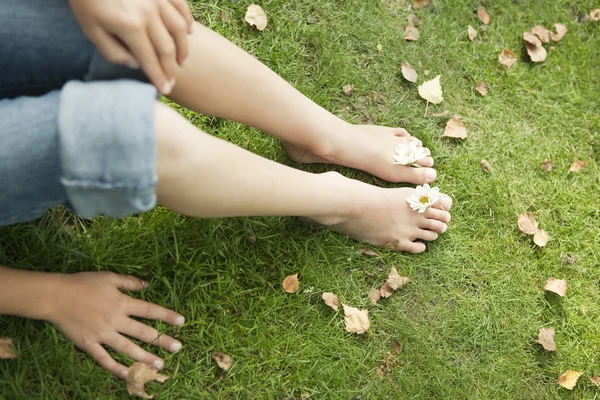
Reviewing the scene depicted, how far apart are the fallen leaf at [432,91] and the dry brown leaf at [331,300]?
100 centimetres

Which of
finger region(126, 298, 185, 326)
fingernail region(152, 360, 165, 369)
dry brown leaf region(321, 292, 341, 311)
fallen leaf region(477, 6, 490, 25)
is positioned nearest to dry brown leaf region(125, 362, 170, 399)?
fingernail region(152, 360, 165, 369)

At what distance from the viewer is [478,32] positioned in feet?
8.68

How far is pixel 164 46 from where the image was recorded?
1.18 m

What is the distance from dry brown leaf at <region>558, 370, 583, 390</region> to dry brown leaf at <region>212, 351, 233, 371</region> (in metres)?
1.25

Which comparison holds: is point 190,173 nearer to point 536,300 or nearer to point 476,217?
point 476,217

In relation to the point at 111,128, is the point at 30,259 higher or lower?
lower

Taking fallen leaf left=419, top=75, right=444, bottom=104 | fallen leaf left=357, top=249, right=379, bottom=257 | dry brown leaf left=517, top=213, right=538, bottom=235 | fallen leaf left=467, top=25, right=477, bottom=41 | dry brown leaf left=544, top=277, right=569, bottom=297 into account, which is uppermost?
fallen leaf left=467, top=25, right=477, bottom=41

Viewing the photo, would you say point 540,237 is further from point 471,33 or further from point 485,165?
point 471,33

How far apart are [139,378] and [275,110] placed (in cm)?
95

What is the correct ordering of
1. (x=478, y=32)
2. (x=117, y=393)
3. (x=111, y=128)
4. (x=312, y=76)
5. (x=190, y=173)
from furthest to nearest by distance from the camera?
(x=478, y=32) → (x=312, y=76) → (x=117, y=393) → (x=190, y=173) → (x=111, y=128)

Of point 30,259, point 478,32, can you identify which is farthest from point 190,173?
point 478,32

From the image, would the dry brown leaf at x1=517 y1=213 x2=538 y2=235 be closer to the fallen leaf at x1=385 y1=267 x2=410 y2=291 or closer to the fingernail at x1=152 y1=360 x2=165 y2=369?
the fallen leaf at x1=385 y1=267 x2=410 y2=291

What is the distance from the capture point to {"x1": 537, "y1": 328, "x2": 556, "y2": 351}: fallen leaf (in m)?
2.11

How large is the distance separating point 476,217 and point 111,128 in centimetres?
165
